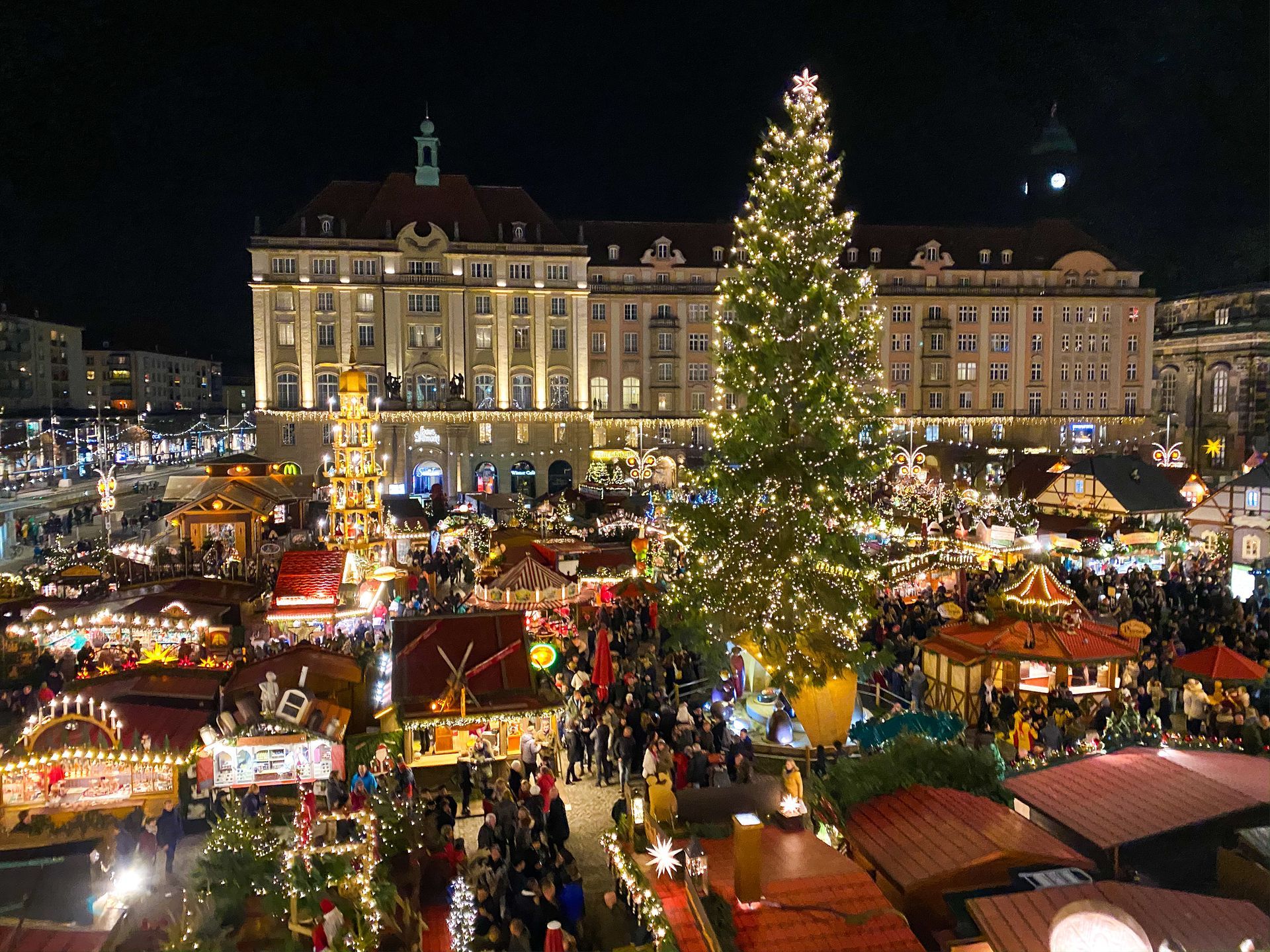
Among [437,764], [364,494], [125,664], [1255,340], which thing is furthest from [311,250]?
[1255,340]

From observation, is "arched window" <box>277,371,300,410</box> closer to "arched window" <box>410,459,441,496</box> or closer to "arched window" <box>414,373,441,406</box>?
"arched window" <box>414,373,441,406</box>

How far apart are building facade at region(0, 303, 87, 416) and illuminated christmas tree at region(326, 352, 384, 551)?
5408 centimetres

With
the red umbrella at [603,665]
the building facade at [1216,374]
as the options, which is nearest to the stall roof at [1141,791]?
the red umbrella at [603,665]

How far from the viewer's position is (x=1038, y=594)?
1535 centimetres

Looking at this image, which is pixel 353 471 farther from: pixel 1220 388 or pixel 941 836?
pixel 1220 388

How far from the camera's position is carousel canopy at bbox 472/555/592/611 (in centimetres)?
1705

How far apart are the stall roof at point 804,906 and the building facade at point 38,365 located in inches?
2755

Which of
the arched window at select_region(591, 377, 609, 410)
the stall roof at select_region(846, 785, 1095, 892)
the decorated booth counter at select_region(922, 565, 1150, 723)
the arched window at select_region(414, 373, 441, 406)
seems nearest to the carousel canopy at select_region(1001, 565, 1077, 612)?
the decorated booth counter at select_region(922, 565, 1150, 723)

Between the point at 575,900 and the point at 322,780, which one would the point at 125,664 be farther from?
the point at 575,900

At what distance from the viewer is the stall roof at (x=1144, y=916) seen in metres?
5.11

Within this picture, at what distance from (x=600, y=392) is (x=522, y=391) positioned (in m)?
5.18

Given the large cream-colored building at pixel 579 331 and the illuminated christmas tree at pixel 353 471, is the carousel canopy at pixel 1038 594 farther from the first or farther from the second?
the large cream-colored building at pixel 579 331

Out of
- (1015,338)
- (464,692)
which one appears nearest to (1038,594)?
(464,692)

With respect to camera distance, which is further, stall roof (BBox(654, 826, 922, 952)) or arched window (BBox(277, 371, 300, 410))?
arched window (BBox(277, 371, 300, 410))
